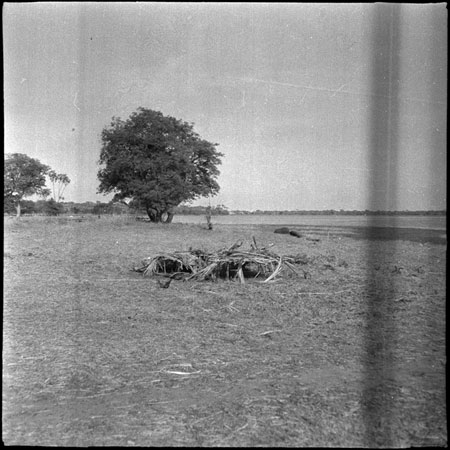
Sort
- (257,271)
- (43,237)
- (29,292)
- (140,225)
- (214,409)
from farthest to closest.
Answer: (140,225) < (43,237) < (257,271) < (29,292) < (214,409)

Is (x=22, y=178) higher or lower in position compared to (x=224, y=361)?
higher

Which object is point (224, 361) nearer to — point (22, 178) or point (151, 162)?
point (151, 162)

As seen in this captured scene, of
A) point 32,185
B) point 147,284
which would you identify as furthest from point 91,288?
point 32,185

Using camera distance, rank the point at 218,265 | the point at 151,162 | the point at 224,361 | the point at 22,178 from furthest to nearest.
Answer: the point at 22,178
the point at 151,162
the point at 218,265
the point at 224,361

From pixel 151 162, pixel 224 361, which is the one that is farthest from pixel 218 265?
pixel 151 162

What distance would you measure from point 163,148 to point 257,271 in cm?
1783

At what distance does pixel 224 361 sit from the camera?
16.2 feet

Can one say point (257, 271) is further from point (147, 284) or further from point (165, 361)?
point (165, 361)

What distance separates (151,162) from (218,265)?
17.4m

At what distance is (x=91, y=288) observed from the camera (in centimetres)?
899

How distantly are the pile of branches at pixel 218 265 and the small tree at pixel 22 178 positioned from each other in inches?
869

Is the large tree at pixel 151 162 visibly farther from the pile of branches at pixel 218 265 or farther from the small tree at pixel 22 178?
the pile of branches at pixel 218 265

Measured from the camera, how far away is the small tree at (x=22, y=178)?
29688 mm

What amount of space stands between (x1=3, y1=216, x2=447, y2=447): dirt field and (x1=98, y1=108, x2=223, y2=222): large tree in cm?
1604
